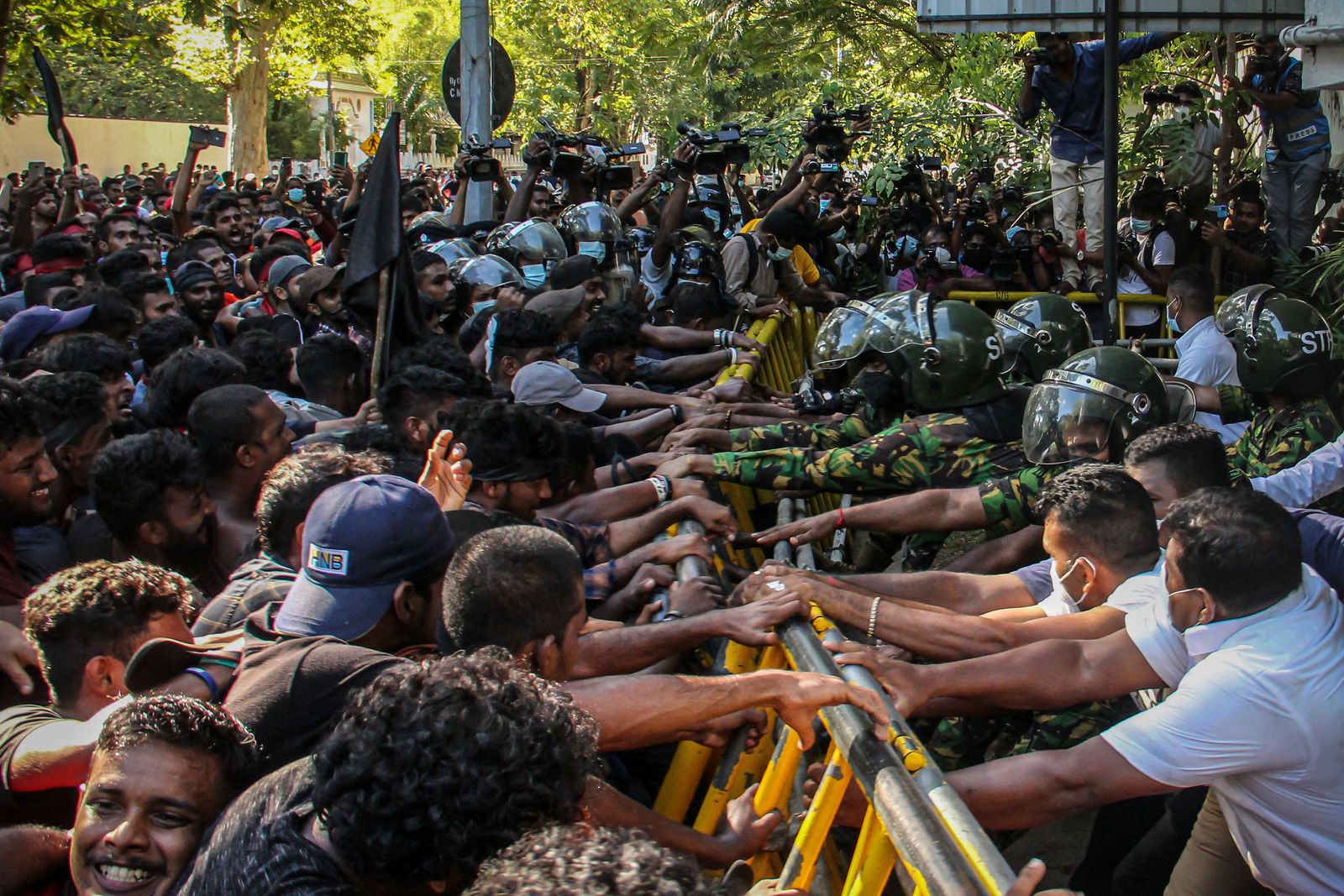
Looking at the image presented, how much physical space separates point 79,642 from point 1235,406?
564cm

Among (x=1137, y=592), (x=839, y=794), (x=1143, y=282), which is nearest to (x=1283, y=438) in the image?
(x=1137, y=592)

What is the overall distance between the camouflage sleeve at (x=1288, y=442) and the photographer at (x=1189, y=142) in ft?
12.6

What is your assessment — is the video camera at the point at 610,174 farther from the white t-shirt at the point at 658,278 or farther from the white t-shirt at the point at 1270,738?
the white t-shirt at the point at 1270,738

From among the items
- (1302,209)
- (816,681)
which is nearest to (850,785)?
(816,681)

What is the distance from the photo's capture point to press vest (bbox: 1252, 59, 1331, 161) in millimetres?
9383

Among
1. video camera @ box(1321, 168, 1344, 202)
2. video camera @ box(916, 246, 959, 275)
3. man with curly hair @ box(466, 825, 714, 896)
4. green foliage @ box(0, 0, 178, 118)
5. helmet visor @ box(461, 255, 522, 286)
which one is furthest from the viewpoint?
green foliage @ box(0, 0, 178, 118)

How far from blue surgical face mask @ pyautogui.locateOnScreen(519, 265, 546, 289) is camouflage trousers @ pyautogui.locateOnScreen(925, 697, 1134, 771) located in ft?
17.5

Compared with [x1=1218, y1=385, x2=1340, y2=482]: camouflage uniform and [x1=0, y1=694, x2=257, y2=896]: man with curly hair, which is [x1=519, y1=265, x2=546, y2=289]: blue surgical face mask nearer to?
[x1=1218, y1=385, x2=1340, y2=482]: camouflage uniform

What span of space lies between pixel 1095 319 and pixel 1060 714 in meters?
7.34

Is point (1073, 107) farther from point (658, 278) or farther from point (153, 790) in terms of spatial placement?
point (153, 790)

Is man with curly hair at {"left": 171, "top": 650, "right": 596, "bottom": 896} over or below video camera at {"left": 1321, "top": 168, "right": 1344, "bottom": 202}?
below

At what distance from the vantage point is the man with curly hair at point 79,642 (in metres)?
2.57

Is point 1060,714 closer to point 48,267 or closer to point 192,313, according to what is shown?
point 192,313

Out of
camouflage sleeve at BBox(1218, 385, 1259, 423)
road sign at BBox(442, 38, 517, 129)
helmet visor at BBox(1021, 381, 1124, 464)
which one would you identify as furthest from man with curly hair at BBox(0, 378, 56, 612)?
road sign at BBox(442, 38, 517, 129)
